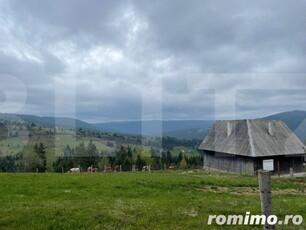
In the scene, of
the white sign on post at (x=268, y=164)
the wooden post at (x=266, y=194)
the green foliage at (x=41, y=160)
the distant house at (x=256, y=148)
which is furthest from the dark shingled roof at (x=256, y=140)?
the green foliage at (x=41, y=160)

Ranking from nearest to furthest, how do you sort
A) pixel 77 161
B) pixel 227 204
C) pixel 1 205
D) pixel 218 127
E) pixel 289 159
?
pixel 1 205 < pixel 227 204 < pixel 289 159 < pixel 218 127 < pixel 77 161

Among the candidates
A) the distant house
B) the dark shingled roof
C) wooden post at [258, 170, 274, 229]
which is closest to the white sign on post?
the distant house

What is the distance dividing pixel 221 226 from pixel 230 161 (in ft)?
147

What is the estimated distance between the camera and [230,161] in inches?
2114

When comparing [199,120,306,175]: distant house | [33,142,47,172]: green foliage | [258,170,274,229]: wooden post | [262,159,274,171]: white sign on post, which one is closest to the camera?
[258,170,274,229]: wooden post

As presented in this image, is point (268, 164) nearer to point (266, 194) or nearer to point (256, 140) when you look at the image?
point (256, 140)

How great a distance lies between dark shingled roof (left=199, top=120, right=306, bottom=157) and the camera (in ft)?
160

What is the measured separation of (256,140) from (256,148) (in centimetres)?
227

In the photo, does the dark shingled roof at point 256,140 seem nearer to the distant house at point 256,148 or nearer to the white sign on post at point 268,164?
the distant house at point 256,148

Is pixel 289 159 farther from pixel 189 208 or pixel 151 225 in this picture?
pixel 151 225

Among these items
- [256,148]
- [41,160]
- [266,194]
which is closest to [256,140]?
[256,148]

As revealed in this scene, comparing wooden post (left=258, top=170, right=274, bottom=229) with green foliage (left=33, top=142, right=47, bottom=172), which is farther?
green foliage (left=33, top=142, right=47, bottom=172)

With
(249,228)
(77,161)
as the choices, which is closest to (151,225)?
(249,228)

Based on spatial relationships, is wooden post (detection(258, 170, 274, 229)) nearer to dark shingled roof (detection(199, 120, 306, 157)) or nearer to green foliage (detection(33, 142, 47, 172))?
dark shingled roof (detection(199, 120, 306, 157))
